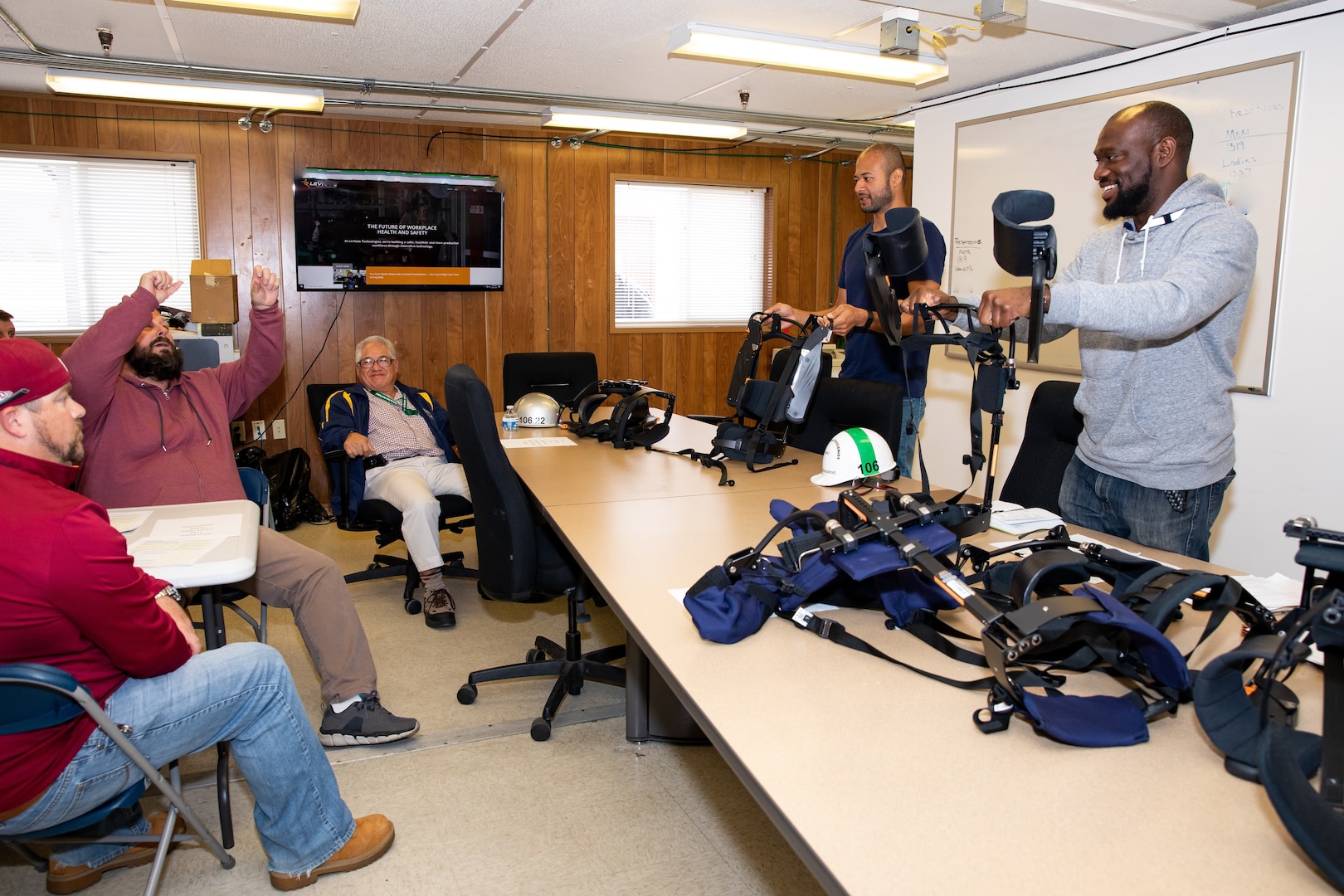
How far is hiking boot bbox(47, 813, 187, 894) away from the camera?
6.39 ft

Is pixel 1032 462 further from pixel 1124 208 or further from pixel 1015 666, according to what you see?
pixel 1015 666

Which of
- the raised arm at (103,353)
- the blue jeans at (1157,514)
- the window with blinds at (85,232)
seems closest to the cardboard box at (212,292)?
the window with blinds at (85,232)

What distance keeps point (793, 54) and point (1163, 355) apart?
2463 mm

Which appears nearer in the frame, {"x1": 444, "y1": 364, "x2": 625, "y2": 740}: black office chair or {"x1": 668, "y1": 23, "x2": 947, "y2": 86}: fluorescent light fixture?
{"x1": 444, "y1": 364, "x2": 625, "y2": 740}: black office chair

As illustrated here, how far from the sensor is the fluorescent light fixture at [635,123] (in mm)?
5105

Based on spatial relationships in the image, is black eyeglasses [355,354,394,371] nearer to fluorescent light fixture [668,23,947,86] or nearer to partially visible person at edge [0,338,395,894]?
fluorescent light fixture [668,23,947,86]

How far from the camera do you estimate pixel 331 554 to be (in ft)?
15.2

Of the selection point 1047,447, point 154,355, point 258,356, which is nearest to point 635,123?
point 258,356

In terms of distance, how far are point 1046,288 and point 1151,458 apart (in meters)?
0.62

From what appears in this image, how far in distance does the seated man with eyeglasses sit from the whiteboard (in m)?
2.97

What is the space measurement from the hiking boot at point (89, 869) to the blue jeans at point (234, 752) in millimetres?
15

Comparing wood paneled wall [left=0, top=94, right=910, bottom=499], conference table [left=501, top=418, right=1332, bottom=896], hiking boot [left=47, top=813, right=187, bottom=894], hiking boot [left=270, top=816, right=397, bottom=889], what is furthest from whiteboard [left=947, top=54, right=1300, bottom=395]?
hiking boot [left=47, top=813, right=187, bottom=894]

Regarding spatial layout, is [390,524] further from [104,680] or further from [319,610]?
[104,680]

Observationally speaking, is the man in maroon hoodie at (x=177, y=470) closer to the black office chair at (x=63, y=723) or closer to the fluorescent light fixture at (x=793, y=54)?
the black office chair at (x=63, y=723)
